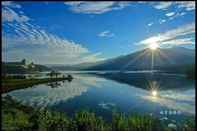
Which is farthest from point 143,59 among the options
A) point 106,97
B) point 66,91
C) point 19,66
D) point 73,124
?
point 66,91

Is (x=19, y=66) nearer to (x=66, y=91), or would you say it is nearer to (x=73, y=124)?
(x=73, y=124)

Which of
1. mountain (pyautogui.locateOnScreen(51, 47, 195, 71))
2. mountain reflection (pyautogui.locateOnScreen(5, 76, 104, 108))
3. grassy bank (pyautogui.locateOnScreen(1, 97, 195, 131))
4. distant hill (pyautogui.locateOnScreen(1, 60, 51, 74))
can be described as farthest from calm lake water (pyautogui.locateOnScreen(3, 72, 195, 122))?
grassy bank (pyautogui.locateOnScreen(1, 97, 195, 131))

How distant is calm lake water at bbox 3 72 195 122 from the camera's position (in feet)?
21.2

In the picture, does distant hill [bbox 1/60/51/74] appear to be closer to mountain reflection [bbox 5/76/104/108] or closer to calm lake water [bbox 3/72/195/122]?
calm lake water [bbox 3/72/195/122]

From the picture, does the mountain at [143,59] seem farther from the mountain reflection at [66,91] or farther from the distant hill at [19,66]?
the mountain reflection at [66,91]

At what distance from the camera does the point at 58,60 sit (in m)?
4.31

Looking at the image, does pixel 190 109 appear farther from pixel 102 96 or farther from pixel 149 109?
pixel 102 96

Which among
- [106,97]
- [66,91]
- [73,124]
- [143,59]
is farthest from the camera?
[66,91]

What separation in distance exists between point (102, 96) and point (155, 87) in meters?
2.92

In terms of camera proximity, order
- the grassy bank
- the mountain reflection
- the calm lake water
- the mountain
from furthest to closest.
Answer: the mountain reflection < the calm lake water < the mountain < the grassy bank

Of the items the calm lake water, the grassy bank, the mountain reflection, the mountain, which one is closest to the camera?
the grassy bank

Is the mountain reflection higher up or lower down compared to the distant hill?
lower down

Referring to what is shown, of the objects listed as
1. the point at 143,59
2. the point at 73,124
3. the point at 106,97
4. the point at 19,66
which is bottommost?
the point at 106,97

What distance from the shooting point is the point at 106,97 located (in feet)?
27.9
